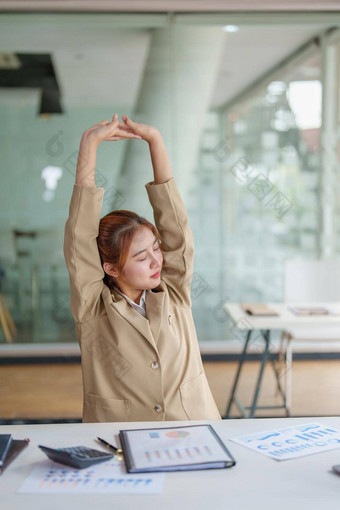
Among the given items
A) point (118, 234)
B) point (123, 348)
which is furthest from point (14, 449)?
point (118, 234)

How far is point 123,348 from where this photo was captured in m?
1.64

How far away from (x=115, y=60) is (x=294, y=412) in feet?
9.09

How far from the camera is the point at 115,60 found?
4.50 metres

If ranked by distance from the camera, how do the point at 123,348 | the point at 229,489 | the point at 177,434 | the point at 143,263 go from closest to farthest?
the point at 229,489 < the point at 177,434 < the point at 123,348 < the point at 143,263

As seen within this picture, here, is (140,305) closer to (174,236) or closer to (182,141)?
(174,236)

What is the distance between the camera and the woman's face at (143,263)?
5.75 feet

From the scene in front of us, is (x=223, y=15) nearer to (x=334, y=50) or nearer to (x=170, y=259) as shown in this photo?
(x=334, y=50)

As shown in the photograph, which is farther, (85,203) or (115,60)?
(115,60)

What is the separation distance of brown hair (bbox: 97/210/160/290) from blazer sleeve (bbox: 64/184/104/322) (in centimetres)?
7

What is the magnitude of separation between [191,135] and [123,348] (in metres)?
3.20

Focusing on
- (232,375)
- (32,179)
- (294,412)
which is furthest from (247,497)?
(32,179)

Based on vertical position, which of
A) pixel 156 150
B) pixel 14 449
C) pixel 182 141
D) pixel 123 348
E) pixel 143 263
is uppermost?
pixel 182 141

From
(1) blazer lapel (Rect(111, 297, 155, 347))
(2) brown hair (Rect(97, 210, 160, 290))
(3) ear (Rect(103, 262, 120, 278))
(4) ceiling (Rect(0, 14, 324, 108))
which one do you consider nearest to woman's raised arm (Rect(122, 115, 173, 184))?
(2) brown hair (Rect(97, 210, 160, 290))

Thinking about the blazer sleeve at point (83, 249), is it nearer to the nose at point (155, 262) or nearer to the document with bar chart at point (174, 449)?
the nose at point (155, 262)
